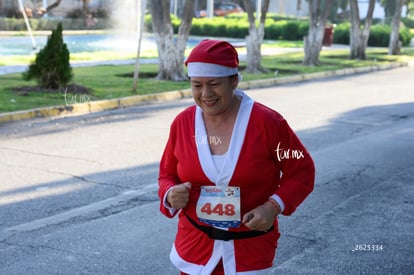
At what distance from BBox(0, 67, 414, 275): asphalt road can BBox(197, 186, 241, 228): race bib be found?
2.45 metres

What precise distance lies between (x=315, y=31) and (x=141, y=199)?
709 inches

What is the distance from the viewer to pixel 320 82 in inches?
819

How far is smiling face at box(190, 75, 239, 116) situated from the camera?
10.8 feet

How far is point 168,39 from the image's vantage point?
735 inches

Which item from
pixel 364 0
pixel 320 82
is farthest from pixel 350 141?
pixel 364 0

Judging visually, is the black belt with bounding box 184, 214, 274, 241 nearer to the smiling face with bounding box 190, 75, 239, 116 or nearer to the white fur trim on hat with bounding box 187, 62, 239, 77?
Answer: the smiling face with bounding box 190, 75, 239, 116

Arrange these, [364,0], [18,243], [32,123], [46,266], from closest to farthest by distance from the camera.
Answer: [46,266] → [18,243] → [32,123] → [364,0]

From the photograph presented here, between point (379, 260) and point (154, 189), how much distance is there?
2848 mm

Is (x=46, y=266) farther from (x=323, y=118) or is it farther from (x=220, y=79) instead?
(x=323, y=118)

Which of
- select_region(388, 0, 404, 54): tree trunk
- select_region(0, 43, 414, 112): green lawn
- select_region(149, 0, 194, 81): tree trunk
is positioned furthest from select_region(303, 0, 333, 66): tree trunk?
select_region(149, 0, 194, 81): tree trunk

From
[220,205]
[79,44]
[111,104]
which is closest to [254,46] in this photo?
[111,104]

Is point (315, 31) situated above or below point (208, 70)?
below

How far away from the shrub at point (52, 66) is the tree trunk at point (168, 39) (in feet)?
11.3

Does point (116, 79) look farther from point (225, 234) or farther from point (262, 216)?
point (262, 216)
